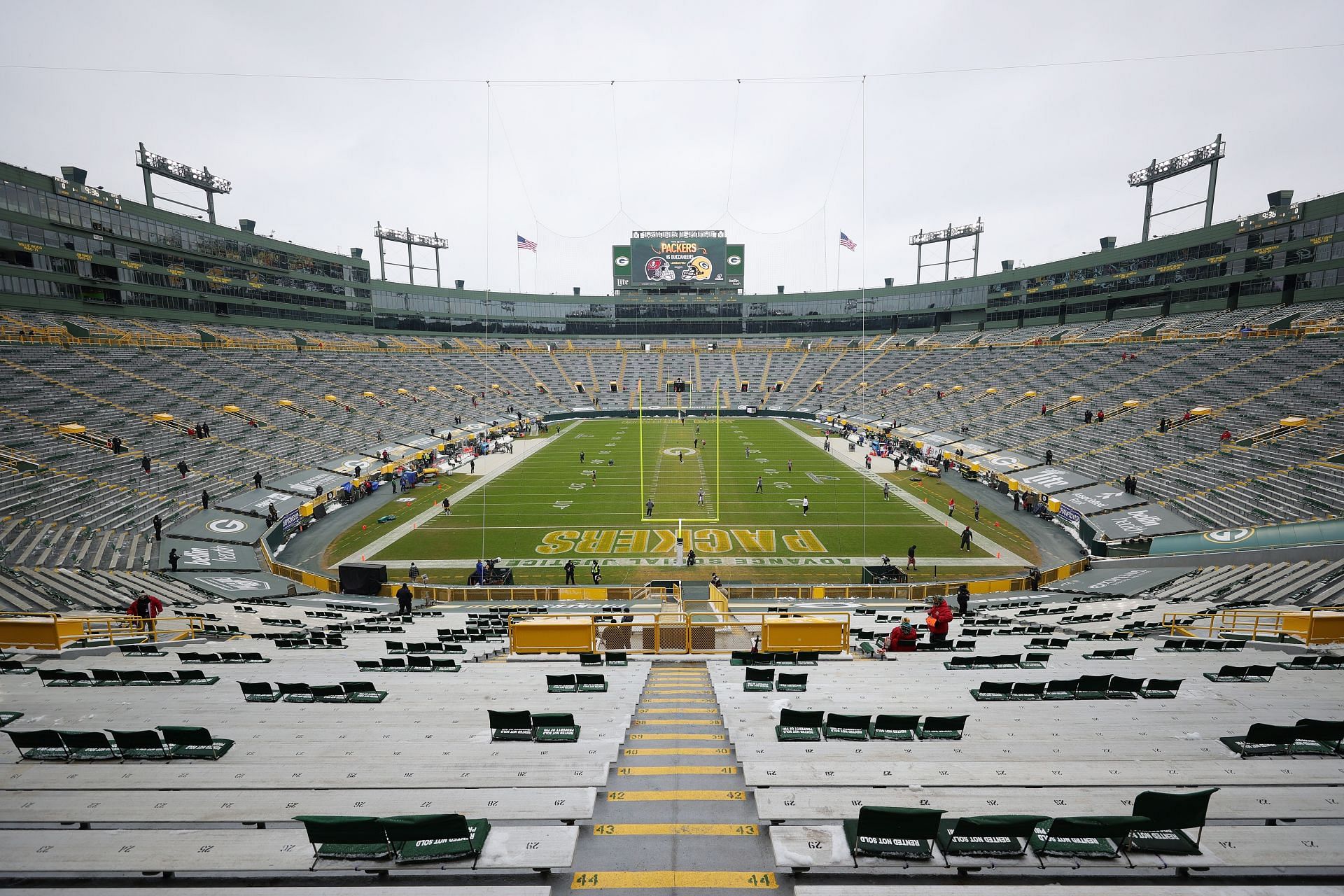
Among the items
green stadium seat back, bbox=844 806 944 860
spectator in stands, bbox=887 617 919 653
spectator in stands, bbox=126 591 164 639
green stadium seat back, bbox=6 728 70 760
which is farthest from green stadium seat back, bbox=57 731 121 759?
spectator in stands, bbox=887 617 919 653

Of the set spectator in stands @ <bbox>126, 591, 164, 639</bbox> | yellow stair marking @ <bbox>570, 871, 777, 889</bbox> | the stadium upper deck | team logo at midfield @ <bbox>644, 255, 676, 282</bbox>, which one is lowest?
spectator in stands @ <bbox>126, 591, 164, 639</bbox>

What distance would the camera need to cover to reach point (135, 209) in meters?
47.6

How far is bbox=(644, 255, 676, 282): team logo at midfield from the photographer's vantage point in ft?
275

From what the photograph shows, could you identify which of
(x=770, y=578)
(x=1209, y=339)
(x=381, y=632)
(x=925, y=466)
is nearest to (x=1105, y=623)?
(x=770, y=578)

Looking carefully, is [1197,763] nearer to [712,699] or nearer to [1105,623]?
[712,699]

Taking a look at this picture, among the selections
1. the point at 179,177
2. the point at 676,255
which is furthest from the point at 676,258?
the point at 179,177

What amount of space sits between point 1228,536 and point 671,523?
20875 millimetres

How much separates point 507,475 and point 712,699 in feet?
104

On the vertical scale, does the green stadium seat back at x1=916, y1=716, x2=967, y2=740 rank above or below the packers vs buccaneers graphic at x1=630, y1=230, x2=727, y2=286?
below

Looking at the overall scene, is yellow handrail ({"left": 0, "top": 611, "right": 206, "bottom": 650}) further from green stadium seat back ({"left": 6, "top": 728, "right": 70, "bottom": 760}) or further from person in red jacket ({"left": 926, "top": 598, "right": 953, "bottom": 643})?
person in red jacket ({"left": 926, "top": 598, "right": 953, "bottom": 643})

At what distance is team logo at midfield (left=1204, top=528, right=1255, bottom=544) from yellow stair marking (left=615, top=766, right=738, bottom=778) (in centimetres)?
2267

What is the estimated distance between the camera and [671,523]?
27938mm

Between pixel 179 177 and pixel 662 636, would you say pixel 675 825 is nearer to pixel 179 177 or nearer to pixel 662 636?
pixel 662 636

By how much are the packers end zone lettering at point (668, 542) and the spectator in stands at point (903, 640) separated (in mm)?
12773
